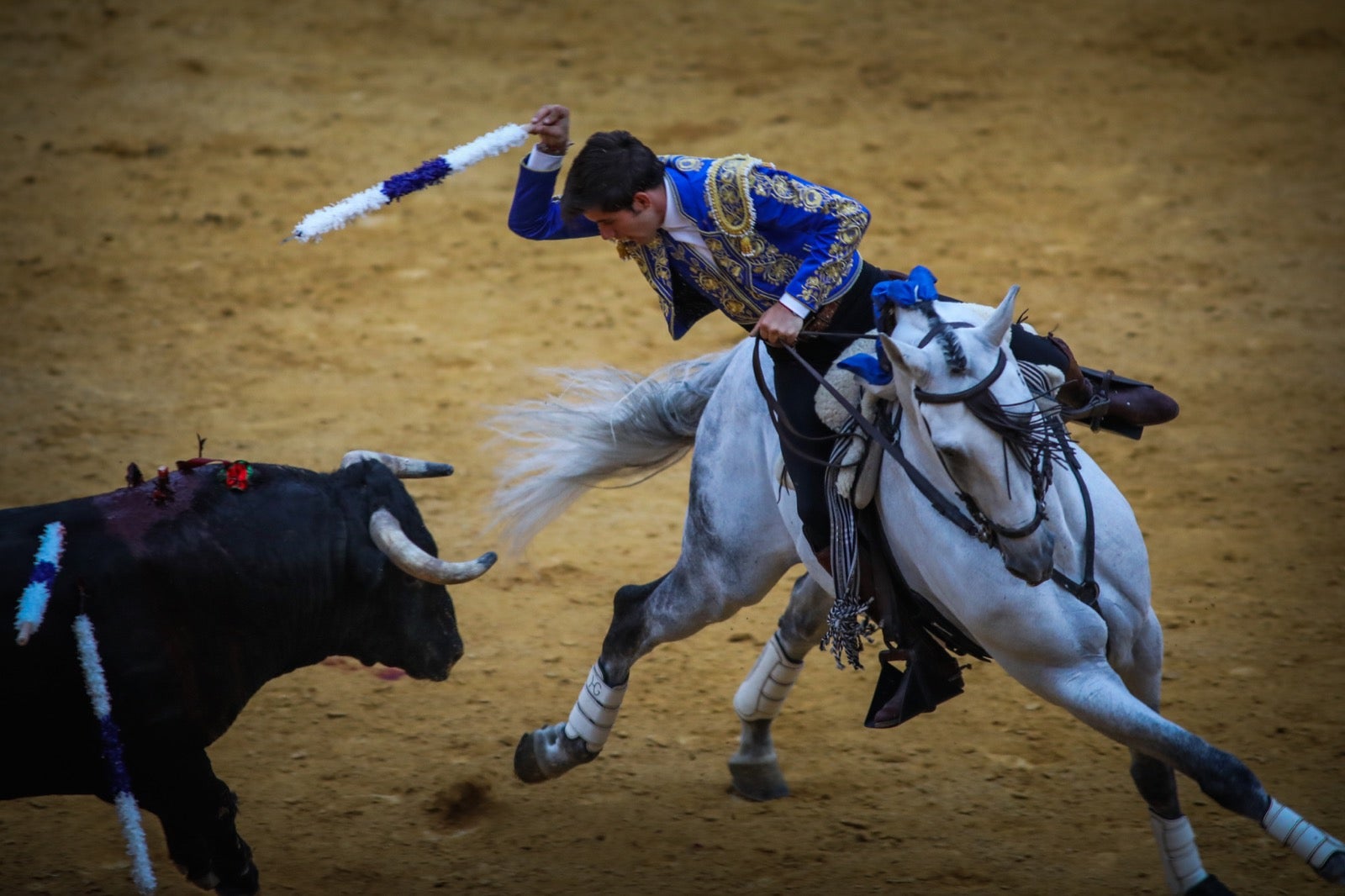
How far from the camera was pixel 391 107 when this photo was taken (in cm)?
1091

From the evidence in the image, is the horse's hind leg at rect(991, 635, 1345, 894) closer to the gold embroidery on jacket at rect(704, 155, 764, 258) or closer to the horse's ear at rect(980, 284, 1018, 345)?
the horse's ear at rect(980, 284, 1018, 345)

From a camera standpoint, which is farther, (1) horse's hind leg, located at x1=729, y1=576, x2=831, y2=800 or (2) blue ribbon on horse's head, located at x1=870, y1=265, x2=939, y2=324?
(1) horse's hind leg, located at x1=729, y1=576, x2=831, y2=800

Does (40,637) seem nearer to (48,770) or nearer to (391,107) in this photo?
(48,770)

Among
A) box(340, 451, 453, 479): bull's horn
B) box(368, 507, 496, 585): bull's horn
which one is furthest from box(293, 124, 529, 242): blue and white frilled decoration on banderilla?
box(368, 507, 496, 585): bull's horn

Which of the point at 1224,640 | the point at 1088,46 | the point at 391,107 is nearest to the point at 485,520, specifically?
the point at 1224,640

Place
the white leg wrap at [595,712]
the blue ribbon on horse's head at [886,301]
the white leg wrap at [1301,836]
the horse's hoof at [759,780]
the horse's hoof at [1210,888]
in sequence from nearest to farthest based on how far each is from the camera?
the white leg wrap at [1301,836]
the blue ribbon on horse's head at [886,301]
the horse's hoof at [1210,888]
the white leg wrap at [595,712]
the horse's hoof at [759,780]

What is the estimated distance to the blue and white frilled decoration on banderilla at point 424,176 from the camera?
3689 millimetres

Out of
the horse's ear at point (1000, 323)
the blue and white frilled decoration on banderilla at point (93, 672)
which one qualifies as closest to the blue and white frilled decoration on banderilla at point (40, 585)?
the blue and white frilled decoration on banderilla at point (93, 672)

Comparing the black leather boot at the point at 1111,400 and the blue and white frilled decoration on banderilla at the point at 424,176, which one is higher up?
the blue and white frilled decoration on banderilla at the point at 424,176

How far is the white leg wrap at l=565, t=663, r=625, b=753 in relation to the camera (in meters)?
4.33

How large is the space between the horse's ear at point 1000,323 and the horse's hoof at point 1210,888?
5.85 ft

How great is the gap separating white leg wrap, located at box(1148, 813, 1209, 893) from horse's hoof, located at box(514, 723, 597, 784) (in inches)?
68.9

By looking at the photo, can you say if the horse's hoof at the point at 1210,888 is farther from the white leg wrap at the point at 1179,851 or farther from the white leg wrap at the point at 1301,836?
the white leg wrap at the point at 1301,836

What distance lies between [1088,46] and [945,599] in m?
9.44
